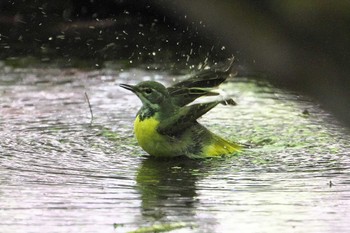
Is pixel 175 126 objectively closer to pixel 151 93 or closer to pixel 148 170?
pixel 151 93

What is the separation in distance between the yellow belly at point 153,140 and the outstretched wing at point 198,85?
0.45 m

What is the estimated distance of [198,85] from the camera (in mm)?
6043

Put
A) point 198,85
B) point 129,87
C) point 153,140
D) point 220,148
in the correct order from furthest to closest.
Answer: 1. point 198,85
2. point 129,87
3. point 220,148
4. point 153,140

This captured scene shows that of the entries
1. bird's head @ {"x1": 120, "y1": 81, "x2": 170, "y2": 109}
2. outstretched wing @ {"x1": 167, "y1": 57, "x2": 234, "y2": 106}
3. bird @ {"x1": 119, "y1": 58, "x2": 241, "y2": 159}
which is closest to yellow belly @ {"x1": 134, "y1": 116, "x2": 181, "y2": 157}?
bird @ {"x1": 119, "y1": 58, "x2": 241, "y2": 159}

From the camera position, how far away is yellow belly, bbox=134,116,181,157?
5520 millimetres

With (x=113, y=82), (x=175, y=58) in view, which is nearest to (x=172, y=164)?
(x=113, y=82)

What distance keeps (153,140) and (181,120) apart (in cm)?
31

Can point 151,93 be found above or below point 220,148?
above

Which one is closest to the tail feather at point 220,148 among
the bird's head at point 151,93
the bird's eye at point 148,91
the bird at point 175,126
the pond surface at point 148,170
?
the bird at point 175,126

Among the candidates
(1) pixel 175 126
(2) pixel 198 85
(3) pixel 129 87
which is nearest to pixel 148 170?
(1) pixel 175 126

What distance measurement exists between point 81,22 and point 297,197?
23.4ft

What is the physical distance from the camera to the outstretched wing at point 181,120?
5664 millimetres

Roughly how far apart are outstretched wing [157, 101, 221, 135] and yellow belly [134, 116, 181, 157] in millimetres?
54

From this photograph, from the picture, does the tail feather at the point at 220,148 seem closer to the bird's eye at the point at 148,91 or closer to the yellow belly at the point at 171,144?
the yellow belly at the point at 171,144
